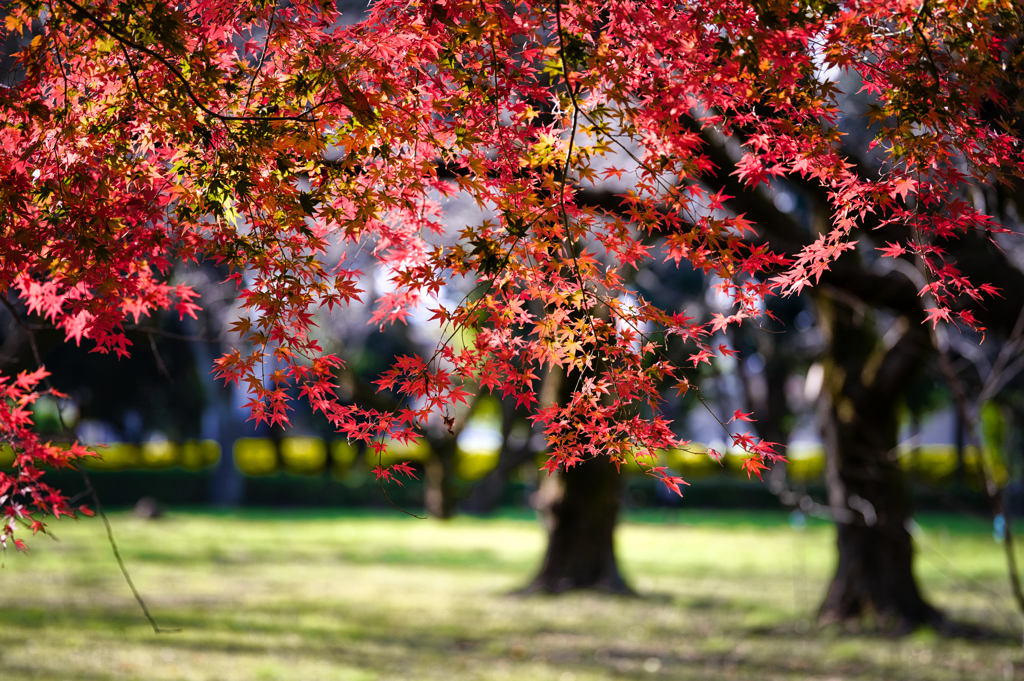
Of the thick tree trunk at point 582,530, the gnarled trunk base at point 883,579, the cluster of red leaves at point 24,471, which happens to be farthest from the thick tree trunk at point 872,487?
the cluster of red leaves at point 24,471

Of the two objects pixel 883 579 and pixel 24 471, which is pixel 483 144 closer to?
pixel 24 471

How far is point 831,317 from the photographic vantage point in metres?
8.72

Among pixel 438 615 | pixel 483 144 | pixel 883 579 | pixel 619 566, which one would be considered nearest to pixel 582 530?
pixel 619 566

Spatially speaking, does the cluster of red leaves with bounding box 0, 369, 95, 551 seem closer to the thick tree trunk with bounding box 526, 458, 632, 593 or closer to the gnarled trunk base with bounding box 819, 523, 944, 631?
the gnarled trunk base with bounding box 819, 523, 944, 631

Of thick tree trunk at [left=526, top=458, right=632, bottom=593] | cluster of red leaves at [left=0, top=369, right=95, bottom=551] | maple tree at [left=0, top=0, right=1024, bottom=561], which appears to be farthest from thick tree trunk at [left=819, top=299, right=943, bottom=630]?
cluster of red leaves at [left=0, top=369, right=95, bottom=551]

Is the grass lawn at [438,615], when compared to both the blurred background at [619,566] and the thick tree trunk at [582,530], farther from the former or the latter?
the thick tree trunk at [582,530]

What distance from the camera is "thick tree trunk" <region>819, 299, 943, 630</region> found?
27.4ft

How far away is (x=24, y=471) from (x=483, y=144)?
196 cm

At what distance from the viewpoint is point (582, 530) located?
1095cm

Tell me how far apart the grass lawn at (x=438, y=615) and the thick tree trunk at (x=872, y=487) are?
0.32 m

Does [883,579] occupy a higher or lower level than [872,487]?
lower

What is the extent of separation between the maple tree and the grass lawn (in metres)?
4.40

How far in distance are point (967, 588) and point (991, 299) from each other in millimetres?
6869

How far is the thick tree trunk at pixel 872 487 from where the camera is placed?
8.36 metres
